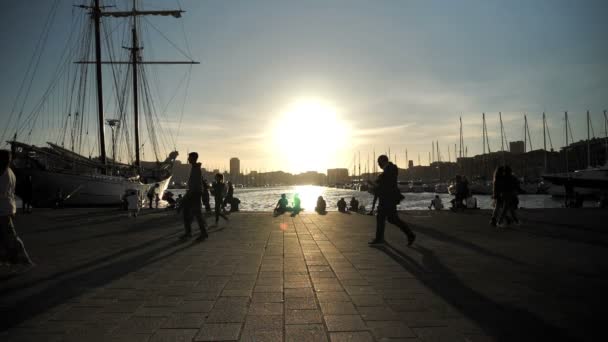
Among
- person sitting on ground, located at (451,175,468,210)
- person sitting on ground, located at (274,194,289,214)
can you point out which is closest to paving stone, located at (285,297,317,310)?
person sitting on ground, located at (274,194,289,214)

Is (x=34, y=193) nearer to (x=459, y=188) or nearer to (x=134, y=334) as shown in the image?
(x=459, y=188)

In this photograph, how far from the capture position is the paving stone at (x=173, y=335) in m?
3.10

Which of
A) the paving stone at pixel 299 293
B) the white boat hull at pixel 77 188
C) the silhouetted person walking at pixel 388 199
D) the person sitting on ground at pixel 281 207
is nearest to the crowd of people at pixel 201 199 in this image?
the silhouetted person walking at pixel 388 199

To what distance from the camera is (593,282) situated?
16.0 ft

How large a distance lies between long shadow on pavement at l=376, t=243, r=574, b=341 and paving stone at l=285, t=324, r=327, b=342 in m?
1.34

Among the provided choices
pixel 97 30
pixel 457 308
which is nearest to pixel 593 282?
pixel 457 308

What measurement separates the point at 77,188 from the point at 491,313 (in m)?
31.4

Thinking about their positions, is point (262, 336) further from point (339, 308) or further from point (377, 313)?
point (377, 313)

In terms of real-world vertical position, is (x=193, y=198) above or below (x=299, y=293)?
above

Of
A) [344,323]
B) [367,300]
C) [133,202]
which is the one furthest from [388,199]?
[133,202]

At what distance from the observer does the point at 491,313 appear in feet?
12.1

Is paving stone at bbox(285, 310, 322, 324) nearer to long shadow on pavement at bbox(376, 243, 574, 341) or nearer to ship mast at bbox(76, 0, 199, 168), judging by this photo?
long shadow on pavement at bbox(376, 243, 574, 341)

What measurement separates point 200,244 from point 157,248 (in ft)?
3.12

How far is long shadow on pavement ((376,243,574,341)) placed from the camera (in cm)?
314
